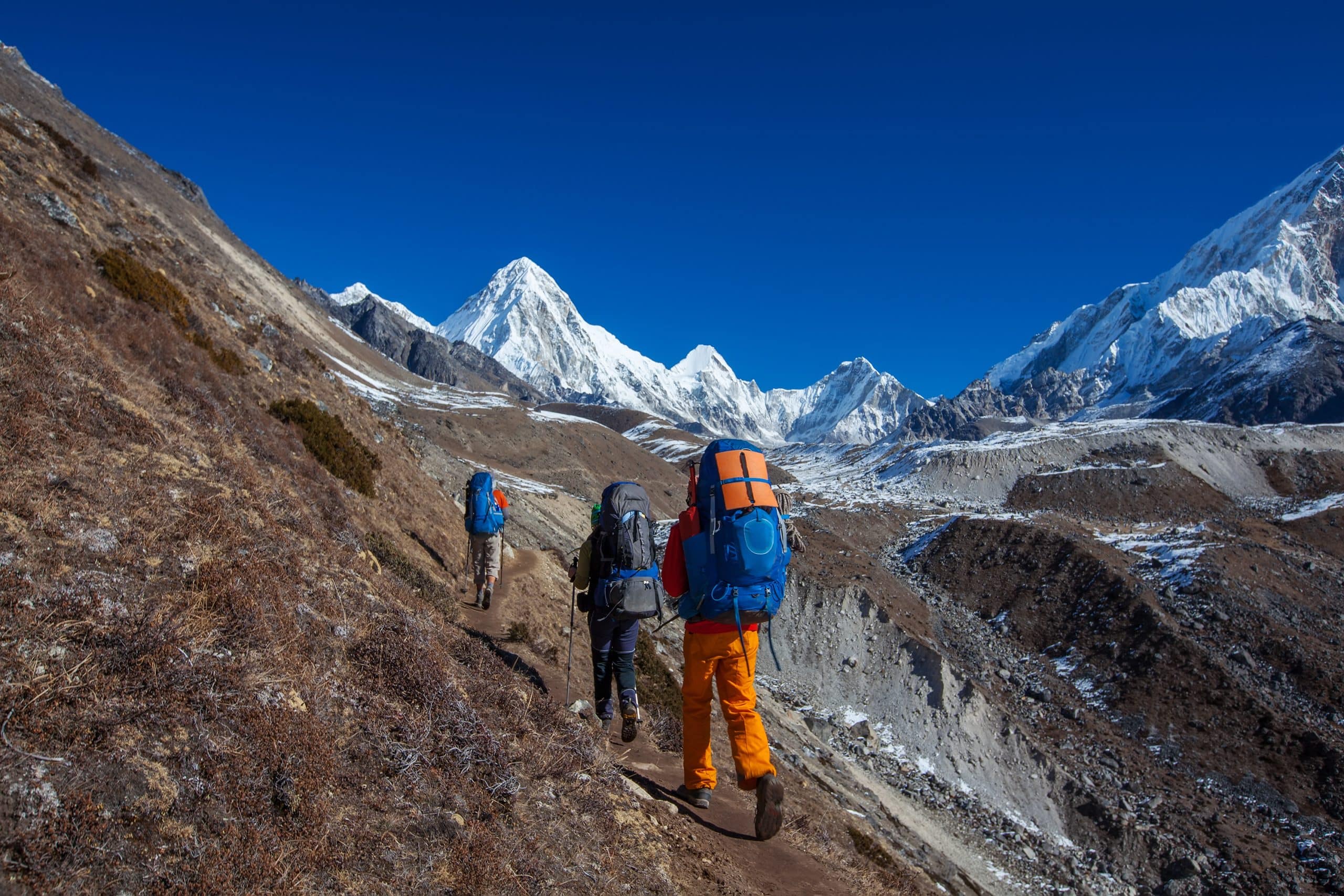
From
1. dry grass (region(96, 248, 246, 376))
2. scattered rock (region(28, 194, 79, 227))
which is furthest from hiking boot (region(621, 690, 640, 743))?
scattered rock (region(28, 194, 79, 227))

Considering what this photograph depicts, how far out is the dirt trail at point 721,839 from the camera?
5.32 m

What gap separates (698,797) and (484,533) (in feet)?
25.7

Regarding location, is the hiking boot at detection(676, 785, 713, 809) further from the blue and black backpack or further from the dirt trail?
the blue and black backpack

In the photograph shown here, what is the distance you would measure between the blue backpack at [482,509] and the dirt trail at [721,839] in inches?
160

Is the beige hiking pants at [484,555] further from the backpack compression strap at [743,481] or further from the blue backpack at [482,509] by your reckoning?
the backpack compression strap at [743,481]

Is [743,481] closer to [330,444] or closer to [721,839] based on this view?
[721,839]

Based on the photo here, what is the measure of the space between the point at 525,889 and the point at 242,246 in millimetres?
120088

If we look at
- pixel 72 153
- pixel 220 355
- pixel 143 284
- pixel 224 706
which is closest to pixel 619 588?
pixel 224 706

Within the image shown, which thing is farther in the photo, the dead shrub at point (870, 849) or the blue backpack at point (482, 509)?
the blue backpack at point (482, 509)

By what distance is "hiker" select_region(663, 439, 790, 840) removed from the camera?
594 centimetres

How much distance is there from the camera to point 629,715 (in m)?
7.43

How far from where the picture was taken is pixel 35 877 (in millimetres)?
2619

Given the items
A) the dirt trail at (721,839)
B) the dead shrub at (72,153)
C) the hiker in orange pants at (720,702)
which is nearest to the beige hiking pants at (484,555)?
the dirt trail at (721,839)

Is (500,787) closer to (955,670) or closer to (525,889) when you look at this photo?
(525,889)
